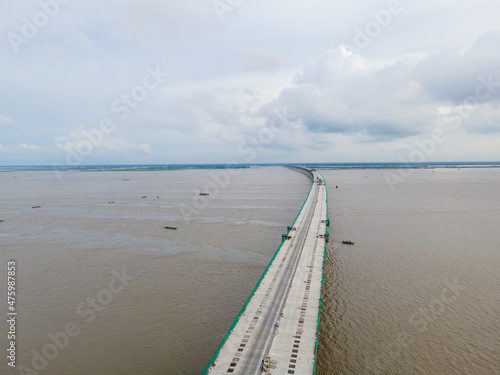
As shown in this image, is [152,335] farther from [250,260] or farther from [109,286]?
[250,260]

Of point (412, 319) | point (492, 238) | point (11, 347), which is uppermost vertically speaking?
point (492, 238)

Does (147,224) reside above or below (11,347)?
above

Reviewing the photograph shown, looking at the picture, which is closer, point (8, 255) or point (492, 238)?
point (8, 255)

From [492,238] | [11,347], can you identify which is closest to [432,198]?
[492,238]

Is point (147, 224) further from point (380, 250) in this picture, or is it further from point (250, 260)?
point (380, 250)

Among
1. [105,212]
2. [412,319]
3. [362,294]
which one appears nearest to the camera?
[412,319]

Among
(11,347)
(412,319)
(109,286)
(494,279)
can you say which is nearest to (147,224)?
(109,286)

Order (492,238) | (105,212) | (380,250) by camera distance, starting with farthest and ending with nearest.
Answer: (105,212)
(492,238)
(380,250)
